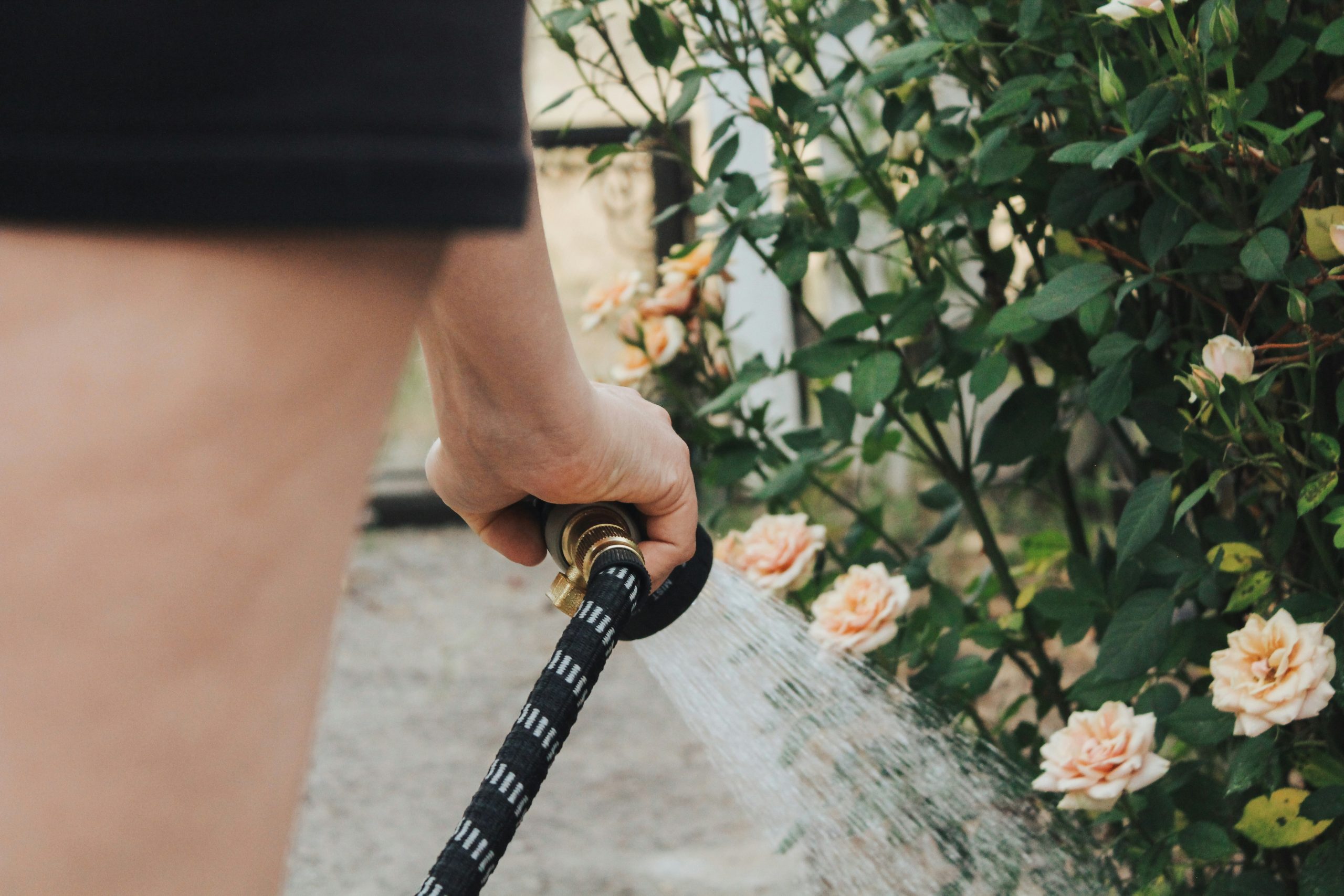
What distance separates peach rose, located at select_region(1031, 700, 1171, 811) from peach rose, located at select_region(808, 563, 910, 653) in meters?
0.21

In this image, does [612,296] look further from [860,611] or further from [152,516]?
[152,516]

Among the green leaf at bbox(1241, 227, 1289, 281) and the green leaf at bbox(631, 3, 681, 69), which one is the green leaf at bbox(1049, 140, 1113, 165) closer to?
the green leaf at bbox(1241, 227, 1289, 281)

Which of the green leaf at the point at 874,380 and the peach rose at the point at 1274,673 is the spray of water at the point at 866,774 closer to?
the green leaf at the point at 874,380

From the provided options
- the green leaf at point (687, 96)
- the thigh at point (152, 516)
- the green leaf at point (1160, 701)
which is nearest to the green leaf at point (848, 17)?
the green leaf at point (687, 96)

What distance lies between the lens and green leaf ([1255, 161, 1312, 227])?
37.6 inches

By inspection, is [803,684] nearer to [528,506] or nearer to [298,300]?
[528,506]

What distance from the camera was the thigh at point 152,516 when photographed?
0.35 m

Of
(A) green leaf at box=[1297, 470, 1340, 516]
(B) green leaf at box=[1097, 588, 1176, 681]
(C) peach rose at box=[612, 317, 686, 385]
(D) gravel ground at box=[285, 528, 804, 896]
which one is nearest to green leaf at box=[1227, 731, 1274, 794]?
(B) green leaf at box=[1097, 588, 1176, 681]

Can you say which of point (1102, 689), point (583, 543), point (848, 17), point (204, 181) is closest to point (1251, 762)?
point (1102, 689)

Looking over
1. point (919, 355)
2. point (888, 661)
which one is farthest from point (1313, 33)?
point (919, 355)

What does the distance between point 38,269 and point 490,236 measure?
Answer: 33cm

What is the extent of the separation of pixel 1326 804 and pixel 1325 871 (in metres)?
0.07

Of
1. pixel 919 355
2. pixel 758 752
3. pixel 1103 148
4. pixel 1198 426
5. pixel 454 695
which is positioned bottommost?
pixel 454 695

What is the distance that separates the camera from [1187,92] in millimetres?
963
